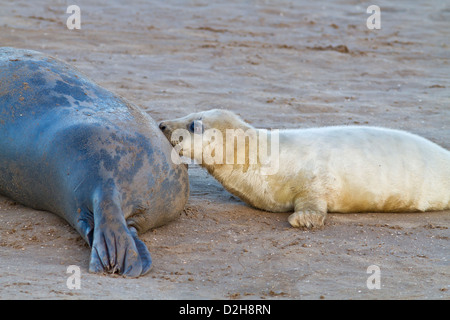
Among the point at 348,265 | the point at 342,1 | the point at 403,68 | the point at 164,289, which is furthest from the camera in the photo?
the point at 342,1

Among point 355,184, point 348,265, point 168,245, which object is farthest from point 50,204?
point 355,184

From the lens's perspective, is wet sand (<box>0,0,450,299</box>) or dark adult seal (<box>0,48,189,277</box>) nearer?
wet sand (<box>0,0,450,299</box>)

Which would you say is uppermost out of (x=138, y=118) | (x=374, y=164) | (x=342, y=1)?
(x=342, y=1)

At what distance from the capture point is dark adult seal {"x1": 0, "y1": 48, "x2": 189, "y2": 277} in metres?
3.31

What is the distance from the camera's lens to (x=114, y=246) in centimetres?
321

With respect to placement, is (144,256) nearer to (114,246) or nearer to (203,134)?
(114,246)

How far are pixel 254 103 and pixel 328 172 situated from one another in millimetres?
2626

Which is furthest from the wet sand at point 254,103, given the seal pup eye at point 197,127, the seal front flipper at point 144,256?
the seal pup eye at point 197,127

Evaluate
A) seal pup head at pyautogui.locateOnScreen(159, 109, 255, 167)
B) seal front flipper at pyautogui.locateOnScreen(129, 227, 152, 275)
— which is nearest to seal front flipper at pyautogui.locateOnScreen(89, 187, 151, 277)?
seal front flipper at pyautogui.locateOnScreen(129, 227, 152, 275)

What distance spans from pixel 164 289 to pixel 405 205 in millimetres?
2108

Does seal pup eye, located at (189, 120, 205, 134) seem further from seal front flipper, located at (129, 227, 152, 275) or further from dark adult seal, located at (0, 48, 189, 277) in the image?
seal front flipper, located at (129, 227, 152, 275)

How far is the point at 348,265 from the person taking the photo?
11.4ft

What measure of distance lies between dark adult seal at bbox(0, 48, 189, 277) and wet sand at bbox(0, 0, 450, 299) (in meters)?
0.14

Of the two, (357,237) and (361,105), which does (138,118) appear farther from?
(361,105)
